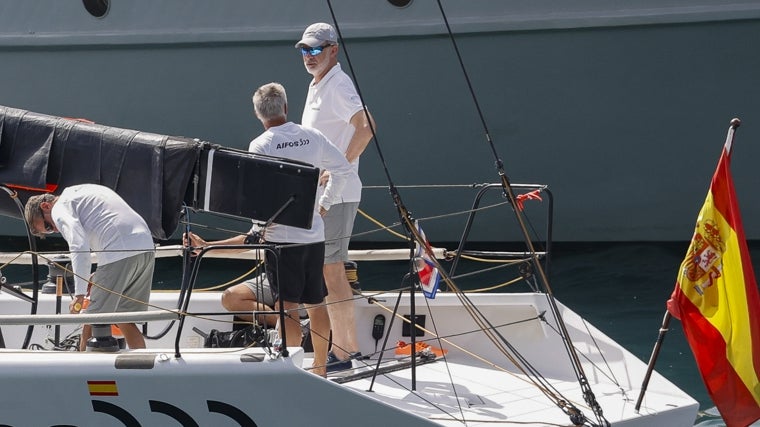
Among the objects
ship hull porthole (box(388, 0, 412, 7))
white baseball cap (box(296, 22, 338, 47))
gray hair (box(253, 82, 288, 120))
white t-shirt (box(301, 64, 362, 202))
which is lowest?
gray hair (box(253, 82, 288, 120))

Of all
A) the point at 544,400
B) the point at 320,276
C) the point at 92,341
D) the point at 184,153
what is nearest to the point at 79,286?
the point at 92,341

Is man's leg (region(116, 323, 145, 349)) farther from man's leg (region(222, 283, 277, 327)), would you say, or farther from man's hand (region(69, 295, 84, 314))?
man's leg (region(222, 283, 277, 327))

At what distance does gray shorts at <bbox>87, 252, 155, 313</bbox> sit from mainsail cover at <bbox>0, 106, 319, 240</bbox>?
231 millimetres

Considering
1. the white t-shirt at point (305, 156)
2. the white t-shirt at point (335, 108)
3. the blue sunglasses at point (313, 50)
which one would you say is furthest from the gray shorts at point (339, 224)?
the blue sunglasses at point (313, 50)

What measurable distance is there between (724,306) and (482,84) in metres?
5.91

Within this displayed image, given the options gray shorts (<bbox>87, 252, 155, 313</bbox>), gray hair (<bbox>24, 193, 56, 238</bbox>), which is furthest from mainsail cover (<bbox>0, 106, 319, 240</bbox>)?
gray shorts (<bbox>87, 252, 155, 313</bbox>)

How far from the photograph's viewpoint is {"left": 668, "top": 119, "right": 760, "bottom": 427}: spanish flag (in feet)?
16.1

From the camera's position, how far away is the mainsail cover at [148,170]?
5035mm

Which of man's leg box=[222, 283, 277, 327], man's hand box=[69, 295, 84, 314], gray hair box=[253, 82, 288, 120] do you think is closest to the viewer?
man's hand box=[69, 295, 84, 314]

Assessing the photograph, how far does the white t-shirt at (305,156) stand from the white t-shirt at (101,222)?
0.61 meters

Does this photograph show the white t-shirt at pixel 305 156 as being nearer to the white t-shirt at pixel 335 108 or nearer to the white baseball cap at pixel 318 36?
the white t-shirt at pixel 335 108

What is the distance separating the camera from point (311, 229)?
17.4ft

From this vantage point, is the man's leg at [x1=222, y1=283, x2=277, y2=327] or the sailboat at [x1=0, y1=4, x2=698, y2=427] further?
the man's leg at [x1=222, y1=283, x2=277, y2=327]

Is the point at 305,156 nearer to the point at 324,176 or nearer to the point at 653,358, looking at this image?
the point at 324,176
